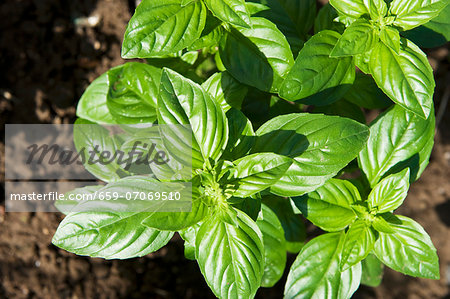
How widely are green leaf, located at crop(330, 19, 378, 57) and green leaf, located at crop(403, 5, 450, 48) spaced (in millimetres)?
333

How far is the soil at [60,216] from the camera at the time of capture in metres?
2.86

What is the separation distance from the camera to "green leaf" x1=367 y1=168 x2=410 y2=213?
5.13ft

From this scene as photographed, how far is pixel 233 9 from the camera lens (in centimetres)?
143

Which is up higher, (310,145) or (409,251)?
(310,145)

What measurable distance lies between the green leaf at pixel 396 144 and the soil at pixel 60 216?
4.79 feet

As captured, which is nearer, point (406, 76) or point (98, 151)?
point (406, 76)

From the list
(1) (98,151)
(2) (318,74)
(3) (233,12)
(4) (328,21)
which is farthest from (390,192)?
(1) (98,151)

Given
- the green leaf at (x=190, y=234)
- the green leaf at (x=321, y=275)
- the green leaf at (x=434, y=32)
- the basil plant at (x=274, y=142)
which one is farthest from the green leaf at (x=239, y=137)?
the green leaf at (x=434, y=32)

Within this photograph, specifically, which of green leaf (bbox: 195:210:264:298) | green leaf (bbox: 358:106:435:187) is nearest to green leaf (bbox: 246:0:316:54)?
green leaf (bbox: 358:106:435:187)

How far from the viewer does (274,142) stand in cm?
150

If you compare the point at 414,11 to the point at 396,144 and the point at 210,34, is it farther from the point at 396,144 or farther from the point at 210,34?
the point at 210,34

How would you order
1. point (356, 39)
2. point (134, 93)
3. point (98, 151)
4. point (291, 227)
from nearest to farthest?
point (356, 39)
point (134, 93)
point (98, 151)
point (291, 227)

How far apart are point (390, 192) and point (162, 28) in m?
0.98

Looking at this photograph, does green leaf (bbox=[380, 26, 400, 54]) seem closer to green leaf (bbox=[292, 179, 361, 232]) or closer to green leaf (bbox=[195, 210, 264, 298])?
green leaf (bbox=[292, 179, 361, 232])
